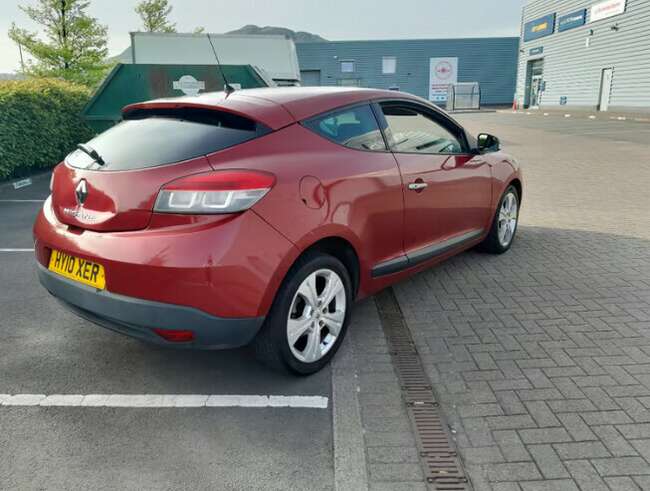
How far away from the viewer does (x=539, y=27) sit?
37750mm

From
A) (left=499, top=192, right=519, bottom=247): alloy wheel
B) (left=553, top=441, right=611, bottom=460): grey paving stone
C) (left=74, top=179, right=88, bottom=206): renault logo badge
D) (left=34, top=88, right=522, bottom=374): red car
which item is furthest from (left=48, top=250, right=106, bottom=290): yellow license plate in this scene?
(left=499, top=192, right=519, bottom=247): alloy wheel

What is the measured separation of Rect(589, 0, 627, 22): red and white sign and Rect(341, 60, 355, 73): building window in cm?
2300

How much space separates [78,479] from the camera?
2.29 meters

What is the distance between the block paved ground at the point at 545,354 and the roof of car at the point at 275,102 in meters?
1.58

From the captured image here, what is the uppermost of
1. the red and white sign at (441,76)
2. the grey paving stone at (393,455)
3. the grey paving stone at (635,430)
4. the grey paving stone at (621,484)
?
the red and white sign at (441,76)

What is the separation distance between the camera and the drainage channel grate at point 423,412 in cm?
232

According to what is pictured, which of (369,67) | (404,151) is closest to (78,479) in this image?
(404,151)

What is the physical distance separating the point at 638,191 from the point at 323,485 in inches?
326

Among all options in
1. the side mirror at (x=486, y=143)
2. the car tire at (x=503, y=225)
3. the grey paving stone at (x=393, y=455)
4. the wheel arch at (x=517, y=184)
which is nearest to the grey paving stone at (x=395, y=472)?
the grey paving stone at (x=393, y=455)

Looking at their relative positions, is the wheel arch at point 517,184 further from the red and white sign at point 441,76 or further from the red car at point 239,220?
the red and white sign at point 441,76

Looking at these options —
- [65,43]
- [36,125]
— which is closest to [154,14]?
[65,43]

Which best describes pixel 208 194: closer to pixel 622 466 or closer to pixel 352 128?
pixel 352 128

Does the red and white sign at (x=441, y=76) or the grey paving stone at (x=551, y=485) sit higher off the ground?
the red and white sign at (x=441, y=76)

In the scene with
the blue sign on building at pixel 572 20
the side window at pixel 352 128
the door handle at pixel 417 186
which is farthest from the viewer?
the blue sign on building at pixel 572 20
